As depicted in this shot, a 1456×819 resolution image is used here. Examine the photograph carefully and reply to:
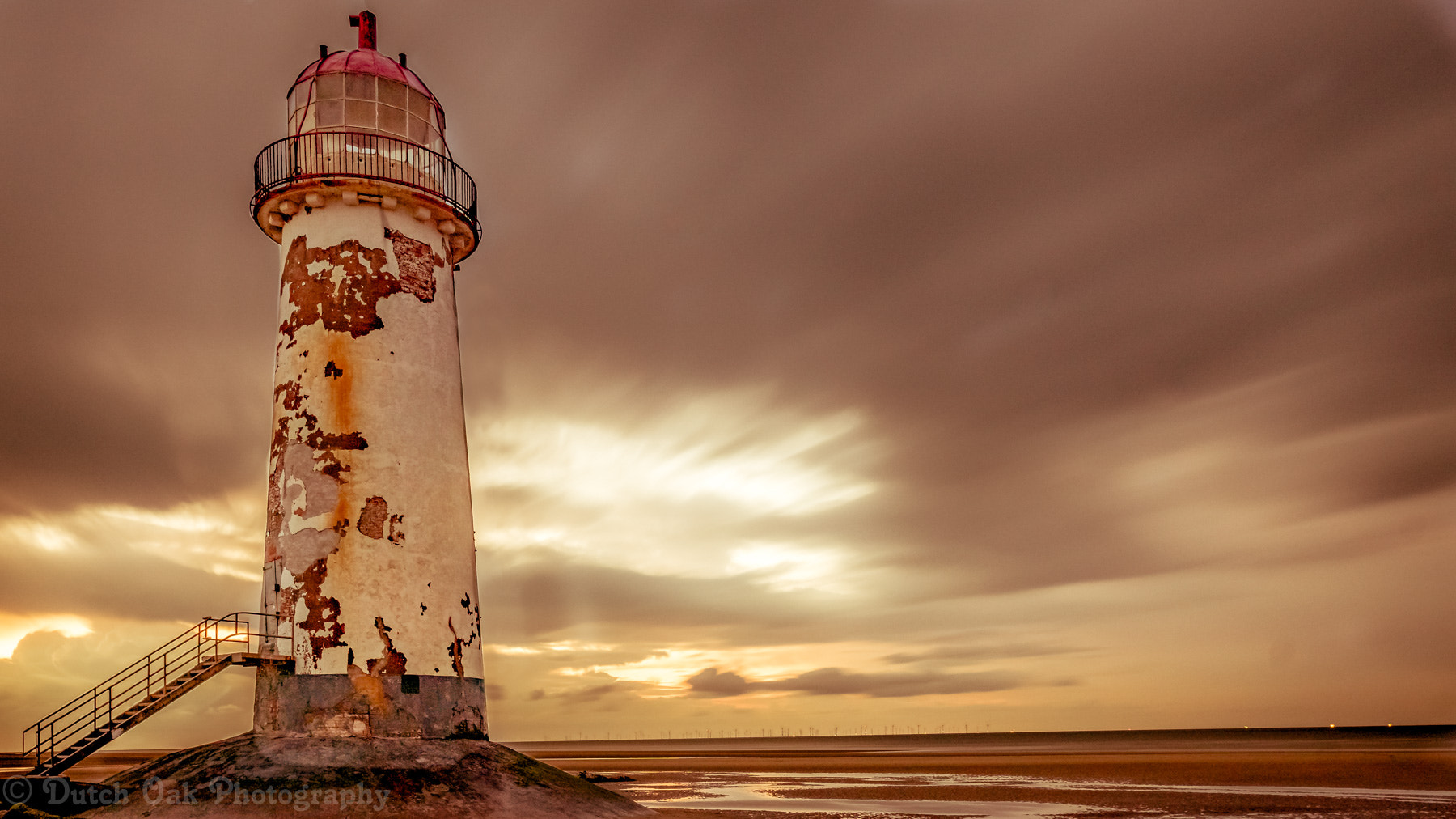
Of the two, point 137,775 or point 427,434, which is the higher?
point 427,434

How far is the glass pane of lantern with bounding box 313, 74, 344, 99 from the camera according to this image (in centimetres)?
1719

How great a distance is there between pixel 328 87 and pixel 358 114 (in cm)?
85

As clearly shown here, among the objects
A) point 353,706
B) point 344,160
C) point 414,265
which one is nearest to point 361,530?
point 353,706

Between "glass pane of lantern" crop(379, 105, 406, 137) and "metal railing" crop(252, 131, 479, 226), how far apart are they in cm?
28

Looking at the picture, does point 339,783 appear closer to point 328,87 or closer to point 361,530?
point 361,530

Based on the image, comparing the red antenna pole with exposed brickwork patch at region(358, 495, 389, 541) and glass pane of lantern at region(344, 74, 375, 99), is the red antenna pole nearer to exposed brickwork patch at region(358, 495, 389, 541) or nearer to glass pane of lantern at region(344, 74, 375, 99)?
glass pane of lantern at region(344, 74, 375, 99)

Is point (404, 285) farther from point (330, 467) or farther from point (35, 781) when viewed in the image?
point (35, 781)

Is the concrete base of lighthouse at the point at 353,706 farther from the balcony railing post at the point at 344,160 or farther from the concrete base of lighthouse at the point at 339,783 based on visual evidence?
the balcony railing post at the point at 344,160

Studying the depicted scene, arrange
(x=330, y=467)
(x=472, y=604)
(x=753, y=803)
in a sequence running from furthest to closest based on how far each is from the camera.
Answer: (x=753, y=803), (x=472, y=604), (x=330, y=467)

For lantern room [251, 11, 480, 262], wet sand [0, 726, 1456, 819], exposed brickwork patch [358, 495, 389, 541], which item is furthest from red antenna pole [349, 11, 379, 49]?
wet sand [0, 726, 1456, 819]

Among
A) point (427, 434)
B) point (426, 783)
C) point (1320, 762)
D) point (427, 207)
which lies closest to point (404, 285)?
point (427, 207)

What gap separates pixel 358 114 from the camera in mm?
17094

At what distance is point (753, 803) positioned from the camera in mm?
23875

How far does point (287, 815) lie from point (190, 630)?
11.6 feet
